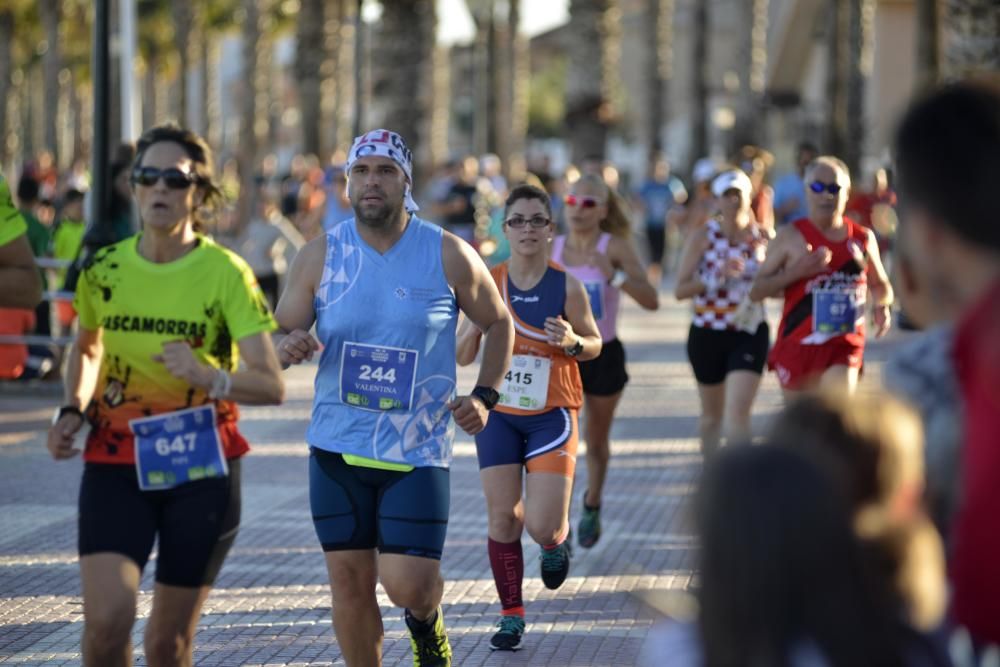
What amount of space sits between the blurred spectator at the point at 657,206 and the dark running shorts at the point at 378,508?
23255 millimetres

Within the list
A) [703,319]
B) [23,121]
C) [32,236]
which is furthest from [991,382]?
[23,121]

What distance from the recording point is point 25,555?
9.00 meters

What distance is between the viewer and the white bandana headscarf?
5961mm

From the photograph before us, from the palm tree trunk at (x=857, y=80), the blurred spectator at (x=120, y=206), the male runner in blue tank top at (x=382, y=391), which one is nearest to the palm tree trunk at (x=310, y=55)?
the palm tree trunk at (x=857, y=80)

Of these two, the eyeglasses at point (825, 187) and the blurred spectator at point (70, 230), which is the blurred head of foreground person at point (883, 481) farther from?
the blurred spectator at point (70, 230)

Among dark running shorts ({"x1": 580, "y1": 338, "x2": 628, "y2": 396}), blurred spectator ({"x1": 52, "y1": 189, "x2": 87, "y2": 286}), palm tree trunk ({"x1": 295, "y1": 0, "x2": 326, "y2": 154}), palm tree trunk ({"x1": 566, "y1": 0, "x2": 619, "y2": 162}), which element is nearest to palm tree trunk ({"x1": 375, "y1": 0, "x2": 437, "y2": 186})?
palm tree trunk ({"x1": 295, "y1": 0, "x2": 326, "y2": 154})

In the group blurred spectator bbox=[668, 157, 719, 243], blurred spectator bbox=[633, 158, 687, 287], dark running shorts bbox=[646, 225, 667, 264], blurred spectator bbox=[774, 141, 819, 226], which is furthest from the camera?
dark running shorts bbox=[646, 225, 667, 264]

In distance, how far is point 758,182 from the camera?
47.7 feet

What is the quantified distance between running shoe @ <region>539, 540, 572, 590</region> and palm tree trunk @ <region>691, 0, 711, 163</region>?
1277 inches

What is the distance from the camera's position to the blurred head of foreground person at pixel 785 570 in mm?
2691

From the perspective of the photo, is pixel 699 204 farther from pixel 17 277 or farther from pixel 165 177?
pixel 165 177

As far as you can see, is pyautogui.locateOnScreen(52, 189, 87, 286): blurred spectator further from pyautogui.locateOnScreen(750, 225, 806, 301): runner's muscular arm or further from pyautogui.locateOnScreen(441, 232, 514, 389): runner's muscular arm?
pyautogui.locateOnScreen(441, 232, 514, 389): runner's muscular arm

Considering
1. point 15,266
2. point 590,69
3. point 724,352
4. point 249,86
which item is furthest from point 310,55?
point 15,266

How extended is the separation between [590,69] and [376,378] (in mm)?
21924
